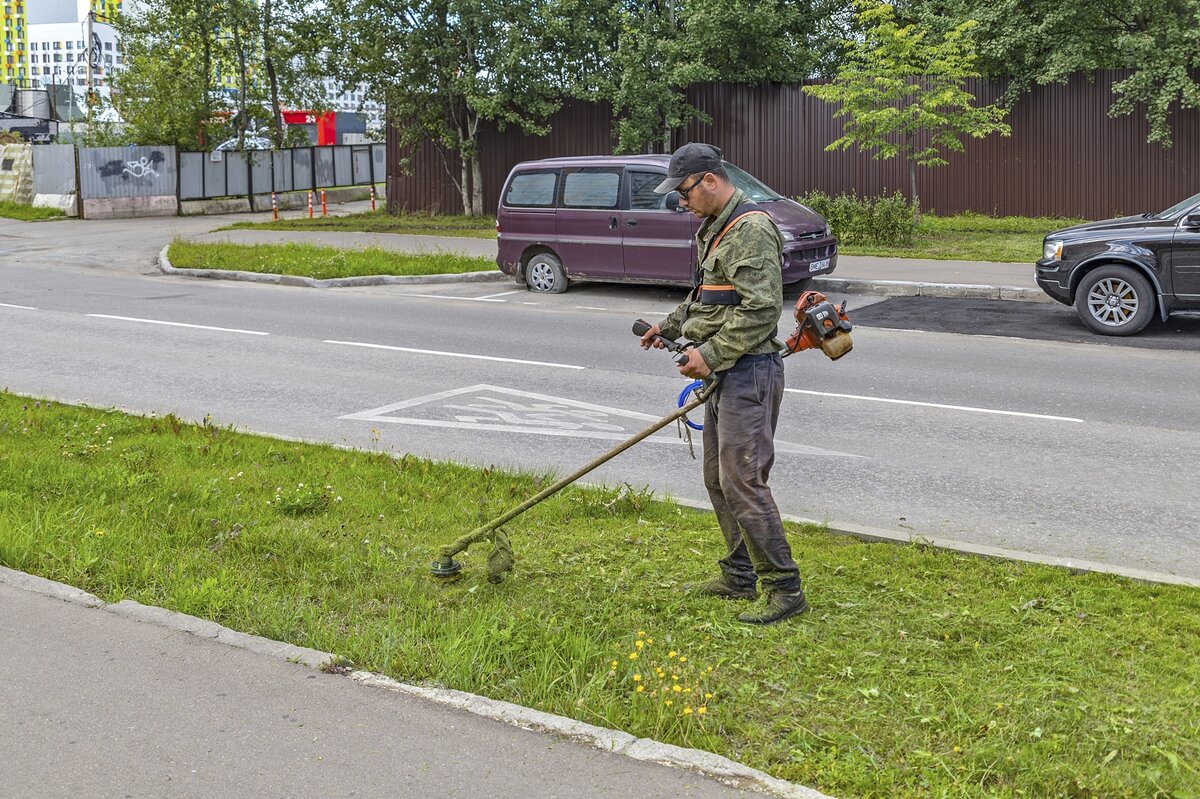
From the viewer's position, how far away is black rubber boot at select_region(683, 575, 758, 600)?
5590 mm

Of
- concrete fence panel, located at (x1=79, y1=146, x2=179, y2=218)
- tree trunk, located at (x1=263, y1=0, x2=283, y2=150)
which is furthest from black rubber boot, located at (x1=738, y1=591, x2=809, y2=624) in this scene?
tree trunk, located at (x1=263, y1=0, x2=283, y2=150)

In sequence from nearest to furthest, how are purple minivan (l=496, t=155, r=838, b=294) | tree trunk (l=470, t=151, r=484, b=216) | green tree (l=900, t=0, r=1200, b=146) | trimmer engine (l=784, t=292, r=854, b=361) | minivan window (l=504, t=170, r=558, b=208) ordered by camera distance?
trimmer engine (l=784, t=292, r=854, b=361)
purple minivan (l=496, t=155, r=838, b=294)
minivan window (l=504, t=170, r=558, b=208)
green tree (l=900, t=0, r=1200, b=146)
tree trunk (l=470, t=151, r=484, b=216)

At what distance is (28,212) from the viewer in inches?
1276

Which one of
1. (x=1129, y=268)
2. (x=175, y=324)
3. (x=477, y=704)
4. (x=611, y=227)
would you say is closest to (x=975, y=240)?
(x=611, y=227)

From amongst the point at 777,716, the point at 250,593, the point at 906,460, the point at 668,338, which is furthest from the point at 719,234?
the point at 906,460

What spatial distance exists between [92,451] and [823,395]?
552 centimetres

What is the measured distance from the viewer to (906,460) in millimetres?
8344

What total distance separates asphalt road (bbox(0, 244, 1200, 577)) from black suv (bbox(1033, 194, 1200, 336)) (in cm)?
44

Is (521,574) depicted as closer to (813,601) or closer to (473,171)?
(813,601)

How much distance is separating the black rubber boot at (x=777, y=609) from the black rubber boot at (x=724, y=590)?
0.25 m

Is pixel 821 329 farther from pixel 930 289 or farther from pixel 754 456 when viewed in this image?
pixel 930 289

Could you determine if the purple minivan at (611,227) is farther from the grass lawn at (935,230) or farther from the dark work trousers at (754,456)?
the dark work trousers at (754,456)

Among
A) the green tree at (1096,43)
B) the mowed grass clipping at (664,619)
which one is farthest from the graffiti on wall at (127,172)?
the mowed grass clipping at (664,619)

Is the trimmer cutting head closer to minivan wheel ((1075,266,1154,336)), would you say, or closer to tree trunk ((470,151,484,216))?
minivan wheel ((1075,266,1154,336))
